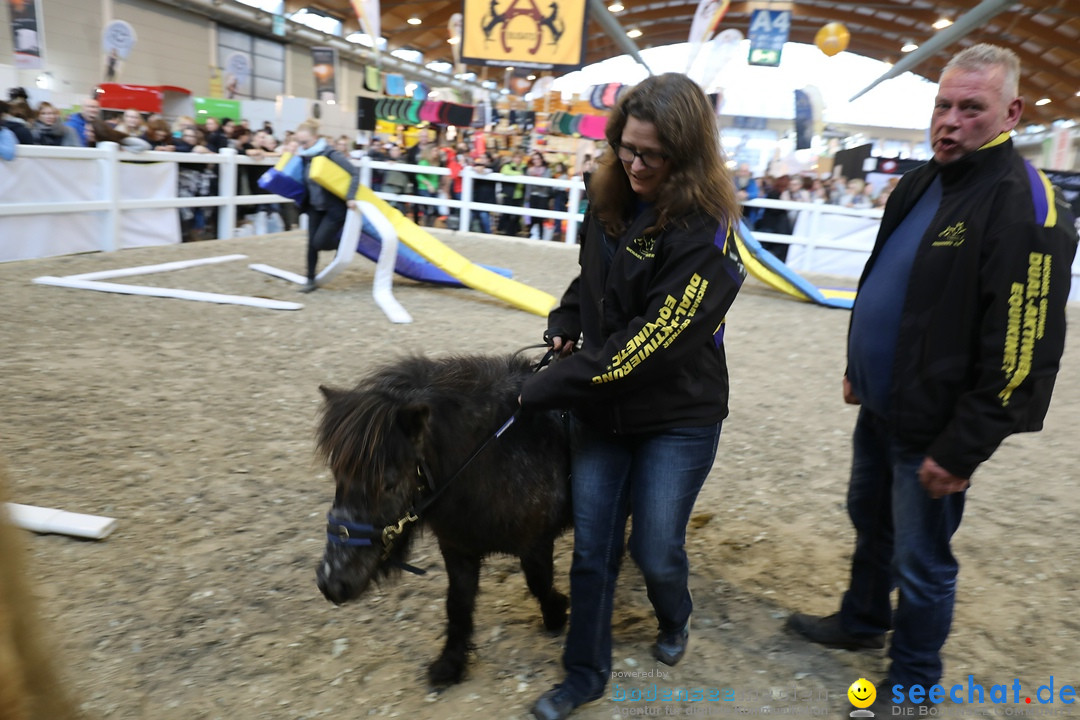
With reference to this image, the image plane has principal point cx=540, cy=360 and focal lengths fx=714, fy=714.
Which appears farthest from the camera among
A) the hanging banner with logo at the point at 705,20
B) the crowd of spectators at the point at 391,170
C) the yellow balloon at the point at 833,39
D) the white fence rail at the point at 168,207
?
the yellow balloon at the point at 833,39

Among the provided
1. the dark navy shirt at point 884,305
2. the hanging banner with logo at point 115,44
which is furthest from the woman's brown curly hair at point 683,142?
the hanging banner with logo at point 115,44

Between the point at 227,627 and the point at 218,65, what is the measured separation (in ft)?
78.8

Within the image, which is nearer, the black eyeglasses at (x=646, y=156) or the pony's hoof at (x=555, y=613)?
the black eyeglasses at (x=646, y=156)

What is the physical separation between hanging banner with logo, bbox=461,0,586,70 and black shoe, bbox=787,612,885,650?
42.8ft

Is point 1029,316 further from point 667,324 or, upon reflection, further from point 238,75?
point 238,75

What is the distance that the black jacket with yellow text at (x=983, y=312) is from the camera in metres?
1.60

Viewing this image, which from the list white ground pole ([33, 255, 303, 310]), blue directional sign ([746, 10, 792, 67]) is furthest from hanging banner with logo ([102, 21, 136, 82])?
blue directional sign ([746, 10, 792, 67])

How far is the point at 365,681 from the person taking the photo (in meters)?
2.14

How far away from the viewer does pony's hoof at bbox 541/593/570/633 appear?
2.35 m

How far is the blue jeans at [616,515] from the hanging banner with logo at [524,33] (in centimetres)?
1318

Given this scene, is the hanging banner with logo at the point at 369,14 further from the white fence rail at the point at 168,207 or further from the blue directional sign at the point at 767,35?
the blue directional sign at the point at 767,35

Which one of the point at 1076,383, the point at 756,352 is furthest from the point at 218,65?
the point at 1076,383

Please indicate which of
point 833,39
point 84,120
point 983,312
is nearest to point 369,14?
point 84,120

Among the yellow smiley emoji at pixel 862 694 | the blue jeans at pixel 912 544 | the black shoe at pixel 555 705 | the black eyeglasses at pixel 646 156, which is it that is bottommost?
the black shoe at pixel 555 705
